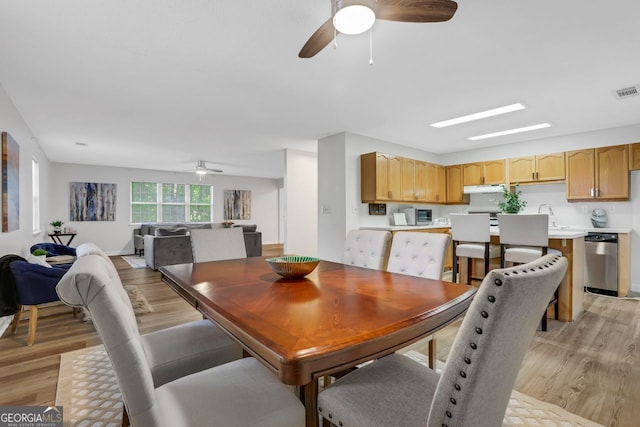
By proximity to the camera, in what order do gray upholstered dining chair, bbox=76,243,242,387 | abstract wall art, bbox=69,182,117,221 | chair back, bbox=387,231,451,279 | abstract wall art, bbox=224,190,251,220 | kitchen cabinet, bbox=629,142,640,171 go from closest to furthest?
1. gray upholstered dining chair, bbox=76,243,242,387
2. chair back, bbox=387,231,451,279
3. kitchen cabinet, bbox=629,142,640,171
4. abstract wall art, bbox=69,182,117,221
5. abstract wall art, bbox=224,190,251,220

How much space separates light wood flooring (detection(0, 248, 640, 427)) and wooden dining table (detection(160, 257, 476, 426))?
1.12 m

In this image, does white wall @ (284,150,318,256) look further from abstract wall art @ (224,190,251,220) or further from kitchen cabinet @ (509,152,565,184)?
abstract wall art @ (224,190,251,220)

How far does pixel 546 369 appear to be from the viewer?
2.11m

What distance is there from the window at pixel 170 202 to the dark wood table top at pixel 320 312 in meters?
7.71

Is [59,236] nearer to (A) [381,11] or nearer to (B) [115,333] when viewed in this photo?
(B) [115,333]

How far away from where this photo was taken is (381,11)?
1.51 metres

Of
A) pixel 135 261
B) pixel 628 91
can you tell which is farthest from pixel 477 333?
pixel 135 261

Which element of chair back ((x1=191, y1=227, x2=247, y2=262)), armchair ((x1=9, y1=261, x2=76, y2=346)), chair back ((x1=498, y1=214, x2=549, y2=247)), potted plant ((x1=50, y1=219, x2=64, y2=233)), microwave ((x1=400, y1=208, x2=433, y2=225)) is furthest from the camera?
potted plant ((x1=50, y1=219, x2=64, y2=233))

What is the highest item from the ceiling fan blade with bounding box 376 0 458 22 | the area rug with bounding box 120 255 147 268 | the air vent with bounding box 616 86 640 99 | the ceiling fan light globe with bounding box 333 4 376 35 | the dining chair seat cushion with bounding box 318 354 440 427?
the air vent with bounding box 616 86 640 99

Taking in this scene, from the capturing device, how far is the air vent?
3.06m

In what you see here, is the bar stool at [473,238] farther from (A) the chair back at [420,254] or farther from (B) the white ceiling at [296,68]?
(A) the chair back at [420,254]

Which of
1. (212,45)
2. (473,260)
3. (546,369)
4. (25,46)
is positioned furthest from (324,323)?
(473,260)

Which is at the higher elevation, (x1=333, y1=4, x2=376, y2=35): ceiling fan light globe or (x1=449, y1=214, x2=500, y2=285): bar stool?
(x1=333, y1=4, x2=376, y2=35): ceiling fan light globe

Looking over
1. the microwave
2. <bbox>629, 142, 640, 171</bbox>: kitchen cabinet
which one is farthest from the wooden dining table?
<bbox>629, 142, 640, 171</bbox>: kitchen cabinet
